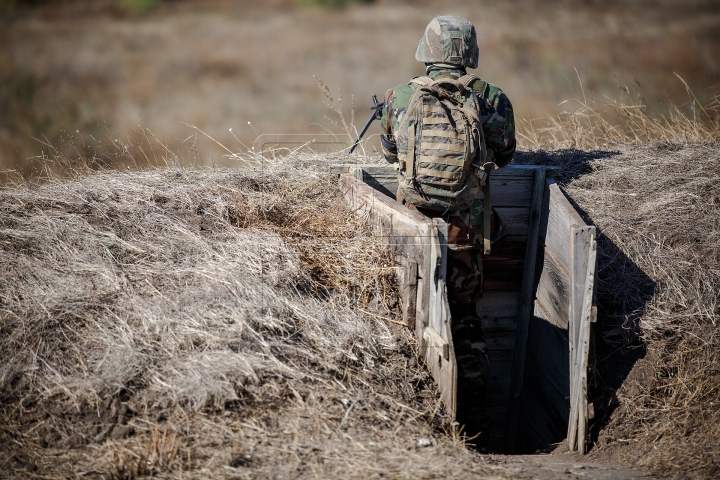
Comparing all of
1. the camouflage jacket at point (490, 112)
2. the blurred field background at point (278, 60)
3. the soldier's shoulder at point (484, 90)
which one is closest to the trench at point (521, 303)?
the camouflage jacket at point (490, 112)

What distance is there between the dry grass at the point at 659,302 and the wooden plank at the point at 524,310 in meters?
0.31

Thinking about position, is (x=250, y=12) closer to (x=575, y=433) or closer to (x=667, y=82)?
(x=667, y=82)

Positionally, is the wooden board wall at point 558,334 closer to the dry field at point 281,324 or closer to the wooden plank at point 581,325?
the wooden plank at point 581,325

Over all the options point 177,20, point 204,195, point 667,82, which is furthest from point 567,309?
point 177,20

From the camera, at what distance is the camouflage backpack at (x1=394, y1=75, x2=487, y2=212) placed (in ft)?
11.4

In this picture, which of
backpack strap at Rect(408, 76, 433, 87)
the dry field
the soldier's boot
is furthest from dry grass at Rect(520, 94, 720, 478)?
backpack strap at Rect(408, 76, 433, 87)

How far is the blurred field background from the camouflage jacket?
938cm

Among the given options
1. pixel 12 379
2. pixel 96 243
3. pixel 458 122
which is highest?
pixel 458 122

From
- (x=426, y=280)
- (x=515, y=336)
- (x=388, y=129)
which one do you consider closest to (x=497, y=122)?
(x=388, y=129)

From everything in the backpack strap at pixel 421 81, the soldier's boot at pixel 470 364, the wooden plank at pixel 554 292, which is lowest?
the soldier's boot at pixel 470 364

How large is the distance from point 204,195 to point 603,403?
301 centimetres

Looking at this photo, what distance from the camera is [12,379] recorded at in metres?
2.93

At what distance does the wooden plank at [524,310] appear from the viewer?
454 cm

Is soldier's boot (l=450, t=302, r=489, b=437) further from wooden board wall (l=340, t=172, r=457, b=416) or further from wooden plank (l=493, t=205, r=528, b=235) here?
wooden plank (l=493, t=205, r=528, b=235)
